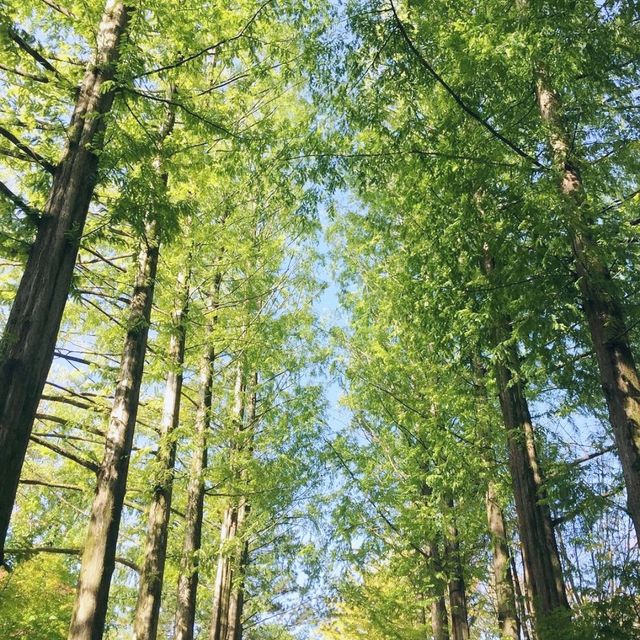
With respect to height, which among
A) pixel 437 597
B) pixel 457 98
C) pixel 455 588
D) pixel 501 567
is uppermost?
pixel 457 98

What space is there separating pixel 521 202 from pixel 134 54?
370 centimetres

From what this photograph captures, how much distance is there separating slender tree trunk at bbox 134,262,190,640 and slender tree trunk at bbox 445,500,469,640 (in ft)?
14.3

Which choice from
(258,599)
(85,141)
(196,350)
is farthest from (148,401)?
(85,141)

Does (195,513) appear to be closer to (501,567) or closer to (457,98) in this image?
(501,567)

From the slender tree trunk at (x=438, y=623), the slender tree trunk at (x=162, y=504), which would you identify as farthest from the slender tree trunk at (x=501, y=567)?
the slender tree trunk at (x=162, y=504)

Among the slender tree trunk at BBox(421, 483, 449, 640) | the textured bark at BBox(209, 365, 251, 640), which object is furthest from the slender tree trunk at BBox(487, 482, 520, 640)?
the textured bark at BBox(209, 365, 251, 640)

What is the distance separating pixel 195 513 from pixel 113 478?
10.4 feet

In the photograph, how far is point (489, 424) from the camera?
8320mm

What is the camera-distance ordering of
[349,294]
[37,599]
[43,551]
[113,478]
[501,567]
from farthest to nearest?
[349,294]
[37,599]
[501,567]
[43,551]
[113,478]

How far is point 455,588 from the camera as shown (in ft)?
30.9

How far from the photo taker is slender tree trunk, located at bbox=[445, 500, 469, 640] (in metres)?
8.98

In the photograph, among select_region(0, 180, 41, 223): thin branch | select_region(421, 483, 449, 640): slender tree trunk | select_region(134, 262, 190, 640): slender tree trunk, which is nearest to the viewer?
select_region(0, 180, 41, 223): thin branch

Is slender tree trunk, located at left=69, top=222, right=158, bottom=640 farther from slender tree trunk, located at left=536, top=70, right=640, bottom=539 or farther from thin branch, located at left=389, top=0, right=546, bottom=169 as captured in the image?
slender tree trunk, located at left=536, top=70, right=640, bottom=539

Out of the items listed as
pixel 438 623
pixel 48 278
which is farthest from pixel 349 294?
pixel 48 278
